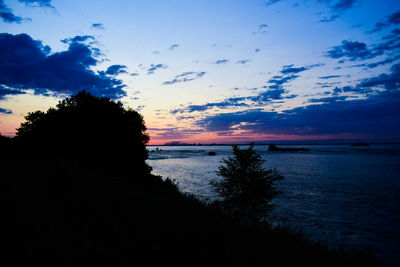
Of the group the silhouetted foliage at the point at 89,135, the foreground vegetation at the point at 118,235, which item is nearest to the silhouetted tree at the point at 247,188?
the foreground vegetation at the point at 118,235

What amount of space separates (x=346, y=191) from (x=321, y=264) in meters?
30.2

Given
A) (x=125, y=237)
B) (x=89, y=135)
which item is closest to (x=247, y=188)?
(x=125, y=237)

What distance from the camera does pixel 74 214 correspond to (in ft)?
23.4

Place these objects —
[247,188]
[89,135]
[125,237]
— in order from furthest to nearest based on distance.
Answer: [89,135], [247,188], [125,237]

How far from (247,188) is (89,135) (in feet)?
84.1

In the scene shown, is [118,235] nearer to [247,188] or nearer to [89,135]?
[247,188]

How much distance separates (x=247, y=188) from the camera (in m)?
17.3

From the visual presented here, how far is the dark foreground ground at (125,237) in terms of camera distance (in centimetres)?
492

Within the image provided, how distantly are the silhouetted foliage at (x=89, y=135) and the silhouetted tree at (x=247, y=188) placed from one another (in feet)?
66.2

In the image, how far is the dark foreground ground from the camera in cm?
492

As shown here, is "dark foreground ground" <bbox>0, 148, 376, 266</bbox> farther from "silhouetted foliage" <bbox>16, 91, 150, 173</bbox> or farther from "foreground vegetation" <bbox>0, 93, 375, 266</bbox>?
"silhouetted foliage" <bbox>16, 91, 150, 173</bbox>

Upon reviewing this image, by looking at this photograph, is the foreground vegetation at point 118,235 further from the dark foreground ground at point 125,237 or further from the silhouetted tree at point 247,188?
the silhouetted tree at point 247,188

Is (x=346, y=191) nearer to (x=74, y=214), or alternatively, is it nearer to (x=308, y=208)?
(x=308, y=208)

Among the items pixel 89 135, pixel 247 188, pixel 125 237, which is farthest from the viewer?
pixel 89 135
